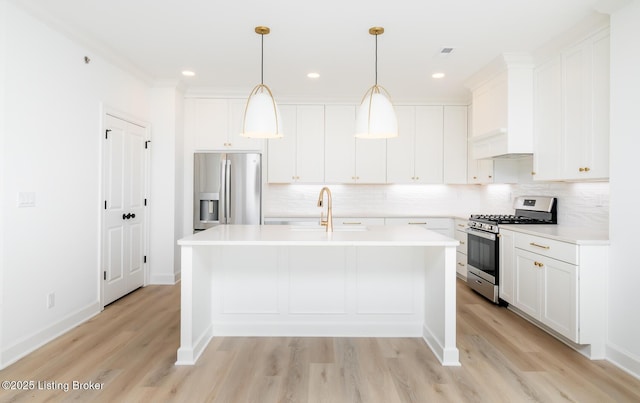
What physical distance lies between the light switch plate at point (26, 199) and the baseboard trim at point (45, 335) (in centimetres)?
95

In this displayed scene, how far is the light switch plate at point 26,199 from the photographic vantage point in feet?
8.57

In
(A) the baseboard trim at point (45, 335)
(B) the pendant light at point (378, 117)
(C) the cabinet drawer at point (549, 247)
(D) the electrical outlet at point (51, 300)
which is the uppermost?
(B) the pendant light at point (378, 117)

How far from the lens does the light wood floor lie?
212 centimetres

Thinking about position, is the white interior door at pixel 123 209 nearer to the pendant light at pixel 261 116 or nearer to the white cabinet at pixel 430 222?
the pendant light at pixel 261 116

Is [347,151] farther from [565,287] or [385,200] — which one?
[565,287]

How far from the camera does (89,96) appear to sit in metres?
3.42

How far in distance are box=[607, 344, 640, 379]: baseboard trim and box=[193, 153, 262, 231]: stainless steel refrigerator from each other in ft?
12.2

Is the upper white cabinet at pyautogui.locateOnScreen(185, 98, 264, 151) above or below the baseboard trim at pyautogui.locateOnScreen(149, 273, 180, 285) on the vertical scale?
above

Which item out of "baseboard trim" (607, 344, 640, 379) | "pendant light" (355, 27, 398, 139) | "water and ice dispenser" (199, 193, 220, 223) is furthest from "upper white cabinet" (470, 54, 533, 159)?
"water and ice dispenser" (199, 193, 220, 223)

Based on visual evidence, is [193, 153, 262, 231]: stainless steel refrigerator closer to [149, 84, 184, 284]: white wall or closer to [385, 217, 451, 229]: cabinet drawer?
[149, 84, 184, 284]: white wall

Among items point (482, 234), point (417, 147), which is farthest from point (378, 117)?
point (417, 147)

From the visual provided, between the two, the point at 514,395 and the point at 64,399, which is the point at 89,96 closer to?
the point at 64,399

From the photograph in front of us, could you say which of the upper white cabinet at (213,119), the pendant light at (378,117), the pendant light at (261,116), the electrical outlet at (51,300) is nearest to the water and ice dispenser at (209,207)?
the upper white cabinet at (213,119)

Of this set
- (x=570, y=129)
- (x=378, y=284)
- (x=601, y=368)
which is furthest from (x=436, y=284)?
(x=570, y=129)
